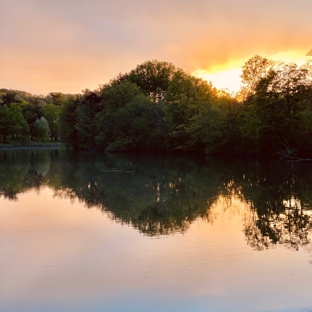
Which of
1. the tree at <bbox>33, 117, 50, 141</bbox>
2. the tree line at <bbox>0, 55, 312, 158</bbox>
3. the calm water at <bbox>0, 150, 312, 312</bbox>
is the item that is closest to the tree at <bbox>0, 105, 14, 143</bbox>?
the tree at <bbox>33, 117, 50, 141</bbox>

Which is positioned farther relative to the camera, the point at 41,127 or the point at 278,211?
the point at 41,127

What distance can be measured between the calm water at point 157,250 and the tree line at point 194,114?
18785 mm

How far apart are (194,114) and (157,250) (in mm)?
41237

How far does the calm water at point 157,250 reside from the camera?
656cm

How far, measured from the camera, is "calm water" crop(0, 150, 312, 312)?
6.56 meters

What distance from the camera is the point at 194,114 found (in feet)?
164

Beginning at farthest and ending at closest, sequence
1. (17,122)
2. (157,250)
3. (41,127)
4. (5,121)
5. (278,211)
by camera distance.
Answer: (41,127), (17,122), (5,121), (278,211), (157,250)

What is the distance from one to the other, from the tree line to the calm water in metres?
18.8

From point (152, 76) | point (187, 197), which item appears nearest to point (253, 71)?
point (152, 76)

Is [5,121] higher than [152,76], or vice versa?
[152,76]

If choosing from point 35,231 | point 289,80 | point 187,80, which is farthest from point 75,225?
point 187,80

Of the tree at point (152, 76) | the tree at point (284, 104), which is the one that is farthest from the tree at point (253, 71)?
the tree at point (152, 76)

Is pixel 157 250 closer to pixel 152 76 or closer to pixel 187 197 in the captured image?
pixel 187 197

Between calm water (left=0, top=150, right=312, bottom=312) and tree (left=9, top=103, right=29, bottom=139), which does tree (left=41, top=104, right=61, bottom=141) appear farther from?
calm water (left=0, top=150, right=312, bottom=312)
